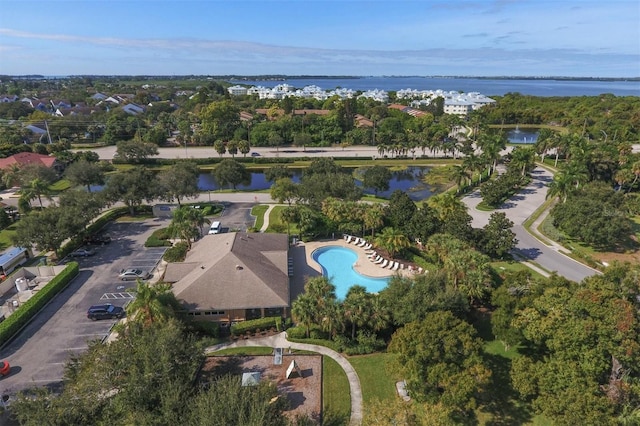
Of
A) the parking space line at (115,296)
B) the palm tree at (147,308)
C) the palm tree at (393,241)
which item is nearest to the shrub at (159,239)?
the parking space line at (115,296)

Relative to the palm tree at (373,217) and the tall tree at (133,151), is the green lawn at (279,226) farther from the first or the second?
the tall tree at (133,151)

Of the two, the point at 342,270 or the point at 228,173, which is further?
the point at 228,173

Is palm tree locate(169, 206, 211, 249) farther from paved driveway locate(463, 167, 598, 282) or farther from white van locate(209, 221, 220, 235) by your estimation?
paved driveway locate(463, 167, 598, 282)

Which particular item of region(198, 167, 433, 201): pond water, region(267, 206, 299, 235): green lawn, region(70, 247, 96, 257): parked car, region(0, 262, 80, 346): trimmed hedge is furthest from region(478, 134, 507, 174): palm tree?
A: region(0, 262, 80, 346): trimmed hedge

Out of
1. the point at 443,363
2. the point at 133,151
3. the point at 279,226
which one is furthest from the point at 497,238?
the point at 133,151

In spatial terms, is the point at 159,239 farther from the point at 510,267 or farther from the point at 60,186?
the point at 510,267
